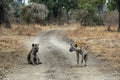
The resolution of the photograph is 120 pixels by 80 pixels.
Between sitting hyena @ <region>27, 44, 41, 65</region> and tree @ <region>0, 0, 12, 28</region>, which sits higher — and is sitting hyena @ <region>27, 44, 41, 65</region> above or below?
below

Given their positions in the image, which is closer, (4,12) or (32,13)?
(4,12)

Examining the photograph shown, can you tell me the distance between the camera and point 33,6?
58594 millimetres

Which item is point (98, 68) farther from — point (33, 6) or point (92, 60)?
point (33, 6)

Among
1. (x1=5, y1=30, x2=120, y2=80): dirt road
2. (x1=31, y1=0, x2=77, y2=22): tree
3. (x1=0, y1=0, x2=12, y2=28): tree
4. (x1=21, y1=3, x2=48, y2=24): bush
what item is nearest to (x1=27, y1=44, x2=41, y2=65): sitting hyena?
(x1=5, y1=30, x2=120, y2=80): dirt road

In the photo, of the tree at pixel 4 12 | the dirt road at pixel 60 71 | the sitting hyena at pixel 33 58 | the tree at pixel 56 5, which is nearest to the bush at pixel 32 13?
the tree at pixel 56 5

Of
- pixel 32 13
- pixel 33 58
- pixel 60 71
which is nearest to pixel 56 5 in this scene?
pixel 32 13

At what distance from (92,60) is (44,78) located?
549cm

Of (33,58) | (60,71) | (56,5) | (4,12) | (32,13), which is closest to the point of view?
(60,71)

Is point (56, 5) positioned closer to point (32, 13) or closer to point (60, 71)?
point (32, 13)

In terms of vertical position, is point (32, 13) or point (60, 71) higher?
point (32, 13)

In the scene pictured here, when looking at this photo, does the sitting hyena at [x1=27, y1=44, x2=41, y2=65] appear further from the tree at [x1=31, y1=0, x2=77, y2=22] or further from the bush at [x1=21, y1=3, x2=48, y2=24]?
the tree at [x1=31, y1=0, x2=77, y2=22]

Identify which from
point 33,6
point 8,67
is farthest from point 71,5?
point 8,67

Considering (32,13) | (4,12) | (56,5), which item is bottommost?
(32,13)

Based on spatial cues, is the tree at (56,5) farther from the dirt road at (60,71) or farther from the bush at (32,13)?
the dirt road at (60,71)
